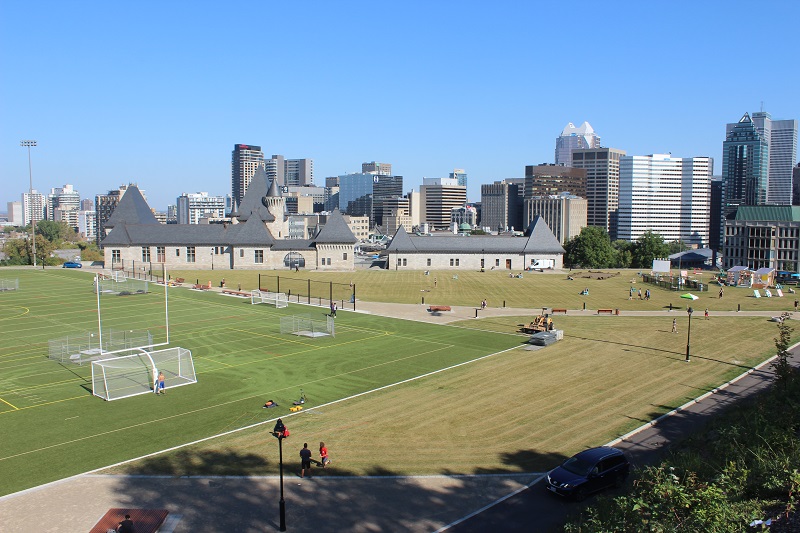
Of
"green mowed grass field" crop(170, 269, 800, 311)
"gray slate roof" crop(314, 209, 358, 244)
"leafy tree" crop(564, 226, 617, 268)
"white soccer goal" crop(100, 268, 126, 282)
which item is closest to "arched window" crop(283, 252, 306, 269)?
"gray slate roof" crop(314, 209, 358, 244)

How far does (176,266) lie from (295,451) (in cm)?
8212

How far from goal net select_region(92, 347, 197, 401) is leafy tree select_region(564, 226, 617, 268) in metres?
104

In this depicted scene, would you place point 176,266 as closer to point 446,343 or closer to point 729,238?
point 446,343

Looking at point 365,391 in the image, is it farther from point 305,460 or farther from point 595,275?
point 595,275

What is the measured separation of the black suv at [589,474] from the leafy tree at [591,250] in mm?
108589

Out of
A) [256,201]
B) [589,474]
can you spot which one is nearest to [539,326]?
[589,474]

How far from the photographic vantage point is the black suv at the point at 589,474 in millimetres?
20547

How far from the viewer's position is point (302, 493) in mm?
21297

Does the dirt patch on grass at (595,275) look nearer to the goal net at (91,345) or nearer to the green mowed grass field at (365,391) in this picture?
the green mowed grass field at (365,391)

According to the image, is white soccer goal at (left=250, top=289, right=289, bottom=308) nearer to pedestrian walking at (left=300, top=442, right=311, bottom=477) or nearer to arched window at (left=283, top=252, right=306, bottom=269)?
arched window at (left=283, top=252, right=306, bottom=269)

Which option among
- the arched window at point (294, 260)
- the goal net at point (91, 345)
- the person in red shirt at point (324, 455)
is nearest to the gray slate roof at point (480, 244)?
the arched window at point (294, 260)

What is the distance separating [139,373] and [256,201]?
77413mm

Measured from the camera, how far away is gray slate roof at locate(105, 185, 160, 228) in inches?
4085

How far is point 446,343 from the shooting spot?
45969 millimetres
